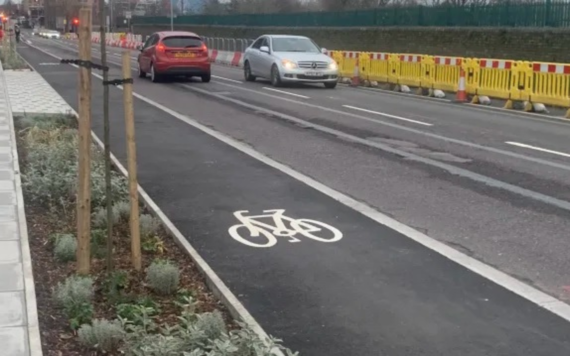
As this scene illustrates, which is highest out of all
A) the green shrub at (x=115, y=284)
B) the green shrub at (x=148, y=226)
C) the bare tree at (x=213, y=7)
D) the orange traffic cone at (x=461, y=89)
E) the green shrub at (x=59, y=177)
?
the bare tree at (x=213, y=7)

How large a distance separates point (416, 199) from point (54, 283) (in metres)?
4.29

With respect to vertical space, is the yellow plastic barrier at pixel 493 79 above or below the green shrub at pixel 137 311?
above

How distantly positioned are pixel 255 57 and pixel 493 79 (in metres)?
9.26

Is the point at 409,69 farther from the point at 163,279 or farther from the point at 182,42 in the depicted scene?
the point at 163,279

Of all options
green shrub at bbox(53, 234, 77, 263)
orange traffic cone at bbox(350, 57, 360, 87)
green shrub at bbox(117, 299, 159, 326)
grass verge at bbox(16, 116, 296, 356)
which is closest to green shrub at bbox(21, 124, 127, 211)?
grass verge at bbox(16, 116, 296, 356)

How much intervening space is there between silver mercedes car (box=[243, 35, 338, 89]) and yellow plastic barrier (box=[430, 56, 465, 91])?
3.41m

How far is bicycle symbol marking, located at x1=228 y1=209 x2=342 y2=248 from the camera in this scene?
7051mm

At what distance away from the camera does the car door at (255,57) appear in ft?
86.5

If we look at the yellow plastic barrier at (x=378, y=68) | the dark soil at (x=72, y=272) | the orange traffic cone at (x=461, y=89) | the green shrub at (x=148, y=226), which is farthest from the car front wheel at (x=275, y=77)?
the green shrub at (x=148, y=226)

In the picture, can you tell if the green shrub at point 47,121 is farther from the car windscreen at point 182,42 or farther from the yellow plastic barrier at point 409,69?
the yellow plastic barrier at point 409,69

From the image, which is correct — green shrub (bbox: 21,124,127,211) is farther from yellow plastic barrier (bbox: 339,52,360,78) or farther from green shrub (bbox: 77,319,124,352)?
yellow plastic barrier (bbox: 339,52,360,78)

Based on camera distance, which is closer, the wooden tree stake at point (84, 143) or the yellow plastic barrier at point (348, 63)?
the wooden tree stake at point (84, 143)

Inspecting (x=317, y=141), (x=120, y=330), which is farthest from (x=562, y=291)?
(x=317, y=141)

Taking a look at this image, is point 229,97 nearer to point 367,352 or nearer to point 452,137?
point 452,137
